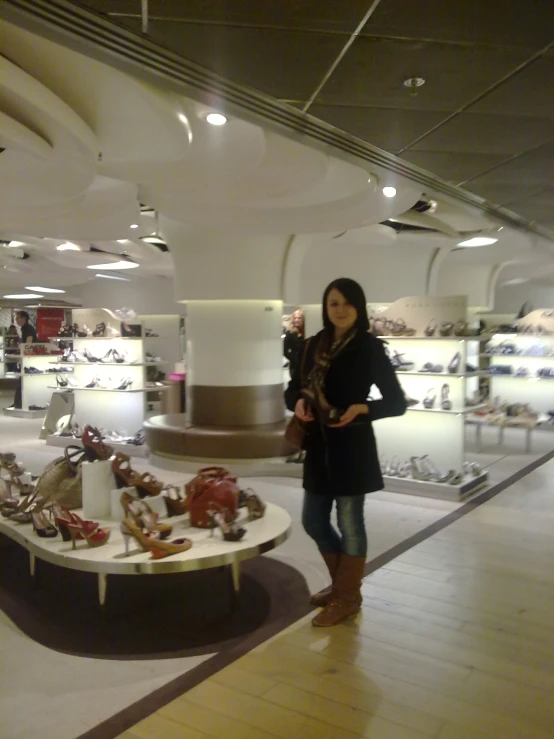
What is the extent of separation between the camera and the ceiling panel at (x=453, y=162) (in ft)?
16.5

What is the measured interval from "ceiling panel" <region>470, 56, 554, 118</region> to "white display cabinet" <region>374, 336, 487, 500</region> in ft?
8.08

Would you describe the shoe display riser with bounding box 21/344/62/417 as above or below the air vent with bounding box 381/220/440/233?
below

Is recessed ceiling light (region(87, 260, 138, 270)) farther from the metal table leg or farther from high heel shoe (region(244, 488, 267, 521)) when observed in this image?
the metal table leg

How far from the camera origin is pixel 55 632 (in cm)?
323

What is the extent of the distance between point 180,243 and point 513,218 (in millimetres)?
4239

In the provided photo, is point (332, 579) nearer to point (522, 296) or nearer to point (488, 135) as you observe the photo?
point (488, 135)

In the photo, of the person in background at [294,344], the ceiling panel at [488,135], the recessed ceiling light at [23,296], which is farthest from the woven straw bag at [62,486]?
the recessed ceiling light at [23,296]

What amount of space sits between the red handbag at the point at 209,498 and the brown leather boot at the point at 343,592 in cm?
71

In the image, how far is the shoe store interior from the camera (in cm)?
271

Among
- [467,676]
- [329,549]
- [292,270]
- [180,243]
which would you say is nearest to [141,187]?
[180,243]

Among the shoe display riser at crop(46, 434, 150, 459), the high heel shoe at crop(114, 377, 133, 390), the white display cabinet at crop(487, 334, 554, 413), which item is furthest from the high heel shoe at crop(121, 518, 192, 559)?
the white display cabinet at crop(487, 334, 554, 413)

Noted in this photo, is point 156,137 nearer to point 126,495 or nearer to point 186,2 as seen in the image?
point 186,2

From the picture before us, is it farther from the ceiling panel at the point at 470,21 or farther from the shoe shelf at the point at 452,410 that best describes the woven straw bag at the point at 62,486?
the shoe shelf at the point at 452,410

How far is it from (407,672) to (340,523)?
75 centimetres
